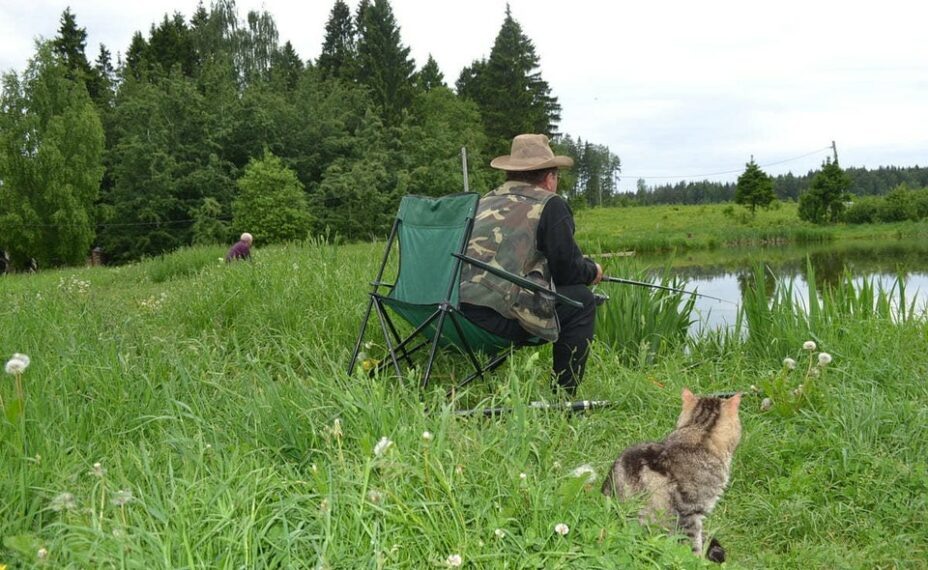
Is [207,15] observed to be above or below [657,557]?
above

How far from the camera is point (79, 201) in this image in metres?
29.0

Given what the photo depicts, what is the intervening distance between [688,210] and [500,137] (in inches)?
570

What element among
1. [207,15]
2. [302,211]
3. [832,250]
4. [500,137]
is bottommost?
[832,250]

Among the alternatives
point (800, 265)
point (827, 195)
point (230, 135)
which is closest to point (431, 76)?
point (230, 135)

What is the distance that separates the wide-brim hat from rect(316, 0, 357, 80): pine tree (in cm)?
4504

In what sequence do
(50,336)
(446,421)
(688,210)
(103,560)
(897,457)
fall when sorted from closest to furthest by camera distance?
(103,560)
(446,421)
(897,457)
(50,336)
(688,210)

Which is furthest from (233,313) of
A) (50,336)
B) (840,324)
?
(840,324)

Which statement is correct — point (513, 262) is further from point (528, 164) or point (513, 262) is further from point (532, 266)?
point (528, 164)

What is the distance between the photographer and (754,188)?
40.0 m

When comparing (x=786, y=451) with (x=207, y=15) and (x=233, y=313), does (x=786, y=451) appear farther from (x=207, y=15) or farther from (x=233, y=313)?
(x=207, y=15)

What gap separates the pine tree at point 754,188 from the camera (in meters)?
39.8

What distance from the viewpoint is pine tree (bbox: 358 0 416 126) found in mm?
38125

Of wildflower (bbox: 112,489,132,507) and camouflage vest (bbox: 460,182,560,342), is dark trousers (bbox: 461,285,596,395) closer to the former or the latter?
camouflage vest (bbox: 460,182,560,342)

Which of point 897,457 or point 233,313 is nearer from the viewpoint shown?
point 897,457
